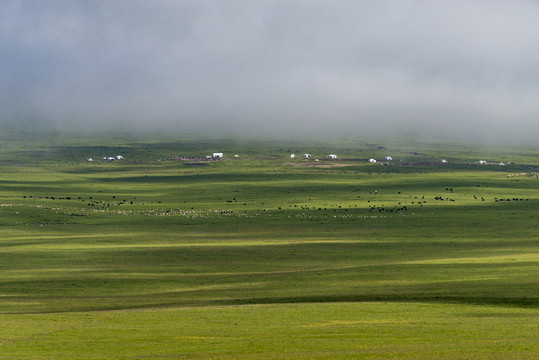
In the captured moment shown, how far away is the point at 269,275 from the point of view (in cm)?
6397

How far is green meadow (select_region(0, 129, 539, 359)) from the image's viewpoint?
43.5 metres

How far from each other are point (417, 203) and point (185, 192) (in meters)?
43.5

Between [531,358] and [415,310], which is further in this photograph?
[415,310]

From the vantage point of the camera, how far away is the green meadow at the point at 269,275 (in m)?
43.5

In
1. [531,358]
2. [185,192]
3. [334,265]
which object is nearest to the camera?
[531,358]

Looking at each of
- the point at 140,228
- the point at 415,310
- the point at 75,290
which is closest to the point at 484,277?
the point at 415,310

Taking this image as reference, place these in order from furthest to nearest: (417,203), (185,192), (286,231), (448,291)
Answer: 1. (185,192)
2. (417,203)
3. (286,231)
4. (448,291)

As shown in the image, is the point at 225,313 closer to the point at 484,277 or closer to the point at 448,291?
the point at 448,291

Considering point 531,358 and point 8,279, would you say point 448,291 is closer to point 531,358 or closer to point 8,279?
point 531,358

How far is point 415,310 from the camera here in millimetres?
50750

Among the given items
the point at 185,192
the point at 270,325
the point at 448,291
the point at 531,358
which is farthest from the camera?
the point at 185,192

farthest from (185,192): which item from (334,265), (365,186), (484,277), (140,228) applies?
(484,277)

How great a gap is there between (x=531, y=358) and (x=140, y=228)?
62859 millimetres

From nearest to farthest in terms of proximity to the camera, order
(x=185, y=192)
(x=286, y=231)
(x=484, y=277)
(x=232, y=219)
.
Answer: (x=484, y=277) < (x=286, y=231) < (x=232, y=219) < (x=185, y=192)
